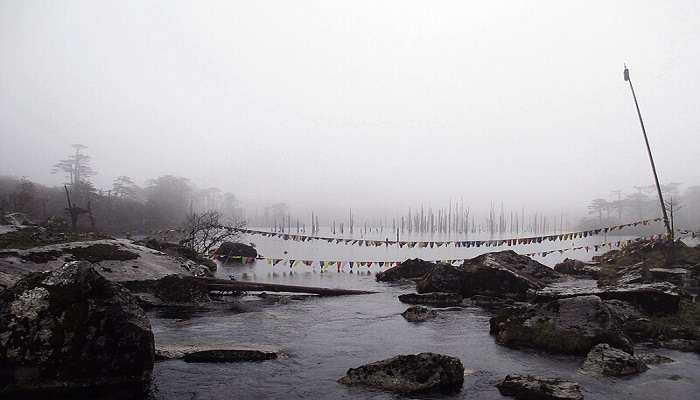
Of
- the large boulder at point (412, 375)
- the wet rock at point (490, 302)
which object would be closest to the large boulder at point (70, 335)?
the large boulder at point (412, 375)

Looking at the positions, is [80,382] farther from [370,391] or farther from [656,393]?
[656,393]

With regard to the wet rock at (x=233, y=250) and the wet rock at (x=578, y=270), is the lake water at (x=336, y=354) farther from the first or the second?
the wet rock at (x=233, y=250)

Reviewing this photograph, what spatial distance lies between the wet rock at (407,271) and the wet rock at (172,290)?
52.8ft

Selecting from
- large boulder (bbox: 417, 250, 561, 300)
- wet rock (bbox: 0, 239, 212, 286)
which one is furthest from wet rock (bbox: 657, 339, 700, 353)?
wet rock (bbox: 0, 239, 212, 286)

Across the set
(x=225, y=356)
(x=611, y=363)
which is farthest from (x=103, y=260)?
(x=611, y=363)

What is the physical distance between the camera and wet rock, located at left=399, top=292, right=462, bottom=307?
20016 millimetres

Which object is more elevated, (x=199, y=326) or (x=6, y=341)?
(x=6, y=341)

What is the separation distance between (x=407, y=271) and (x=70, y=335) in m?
27.3

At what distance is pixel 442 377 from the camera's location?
8391 mm

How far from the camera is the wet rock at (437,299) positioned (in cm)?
2002

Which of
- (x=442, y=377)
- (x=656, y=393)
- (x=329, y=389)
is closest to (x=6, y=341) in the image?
(x=329, y=389)

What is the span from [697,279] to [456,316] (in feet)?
48.0

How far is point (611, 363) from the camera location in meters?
9.23

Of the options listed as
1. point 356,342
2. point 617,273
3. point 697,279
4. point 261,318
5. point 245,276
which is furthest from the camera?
point 245,276
